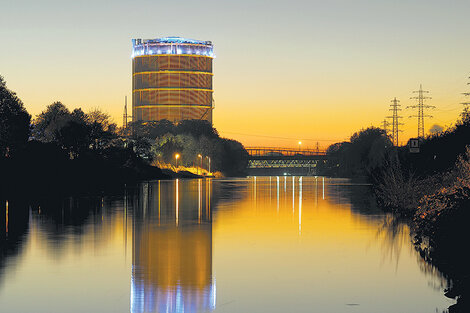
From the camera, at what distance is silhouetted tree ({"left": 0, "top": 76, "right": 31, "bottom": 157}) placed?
80500mm

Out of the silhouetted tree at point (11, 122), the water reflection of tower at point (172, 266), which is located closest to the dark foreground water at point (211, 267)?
the water reflection of tower at point (172, 266)

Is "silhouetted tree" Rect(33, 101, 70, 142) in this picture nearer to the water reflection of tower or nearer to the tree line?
the tree line

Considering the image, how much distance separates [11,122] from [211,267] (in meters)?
71.3

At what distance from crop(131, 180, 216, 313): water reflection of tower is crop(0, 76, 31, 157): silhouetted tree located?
2038 inches

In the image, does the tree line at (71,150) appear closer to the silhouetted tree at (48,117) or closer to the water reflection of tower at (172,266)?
the silhouetted tree at (48,117)

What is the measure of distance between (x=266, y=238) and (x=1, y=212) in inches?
644

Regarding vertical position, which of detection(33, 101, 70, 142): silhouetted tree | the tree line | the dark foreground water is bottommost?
the dark foreground water

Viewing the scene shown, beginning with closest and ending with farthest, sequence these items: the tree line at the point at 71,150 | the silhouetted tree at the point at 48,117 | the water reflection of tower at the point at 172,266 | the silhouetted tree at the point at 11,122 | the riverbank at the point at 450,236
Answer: the water reflection of tower at the point at 172,266 → the riverbank at the point at 450,236 → the tree line at the point at 71,150 → the silhouetted tree at the point at 11,122 → the silhouetted tree at the point at 48,117

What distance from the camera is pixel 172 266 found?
17422mm

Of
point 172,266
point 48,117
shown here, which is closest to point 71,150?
point 48,117

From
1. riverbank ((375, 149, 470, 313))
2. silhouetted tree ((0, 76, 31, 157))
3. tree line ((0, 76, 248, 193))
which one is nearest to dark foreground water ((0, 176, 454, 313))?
riverbank ((375, 149, 470, 313))

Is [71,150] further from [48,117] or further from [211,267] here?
[211,267]

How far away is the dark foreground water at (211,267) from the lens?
13.0m

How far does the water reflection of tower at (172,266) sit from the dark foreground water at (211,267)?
3cm
